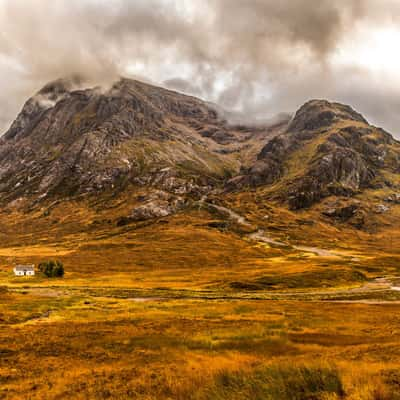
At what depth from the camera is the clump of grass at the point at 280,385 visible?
51.1ft

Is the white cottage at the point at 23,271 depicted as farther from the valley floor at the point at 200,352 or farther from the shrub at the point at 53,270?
the valley floor at the point at 200,352

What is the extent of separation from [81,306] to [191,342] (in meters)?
41.4

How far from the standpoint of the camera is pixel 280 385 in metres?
16.2

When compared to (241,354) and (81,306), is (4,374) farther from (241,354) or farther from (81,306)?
(81,306)

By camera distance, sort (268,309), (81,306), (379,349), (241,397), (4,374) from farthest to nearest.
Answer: (81,306), (268,309), (379,349), (4,374), (241,397)

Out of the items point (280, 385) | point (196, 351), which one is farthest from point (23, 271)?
point (280, 385)

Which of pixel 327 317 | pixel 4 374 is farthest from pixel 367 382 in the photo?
pixel 327 317

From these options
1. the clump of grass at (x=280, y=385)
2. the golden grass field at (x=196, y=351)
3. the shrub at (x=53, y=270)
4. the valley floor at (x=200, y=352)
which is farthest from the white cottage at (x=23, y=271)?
the clump of grass at (x=280, y=385)

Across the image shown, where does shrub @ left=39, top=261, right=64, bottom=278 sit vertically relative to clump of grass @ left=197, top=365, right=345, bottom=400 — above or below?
below

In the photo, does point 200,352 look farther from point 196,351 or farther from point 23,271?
point 23,271

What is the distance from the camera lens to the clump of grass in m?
15.6

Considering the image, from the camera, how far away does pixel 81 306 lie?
7119 cm

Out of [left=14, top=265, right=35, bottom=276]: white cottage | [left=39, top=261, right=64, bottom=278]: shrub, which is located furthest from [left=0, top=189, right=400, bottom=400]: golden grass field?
[left=14, top=265, right=35, bottom=276]: white cottage

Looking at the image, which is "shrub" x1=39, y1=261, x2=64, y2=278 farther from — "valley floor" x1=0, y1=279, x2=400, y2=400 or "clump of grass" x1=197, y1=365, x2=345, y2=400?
"clump of grass" x1=197, y1=365, x2=345, y2=400
